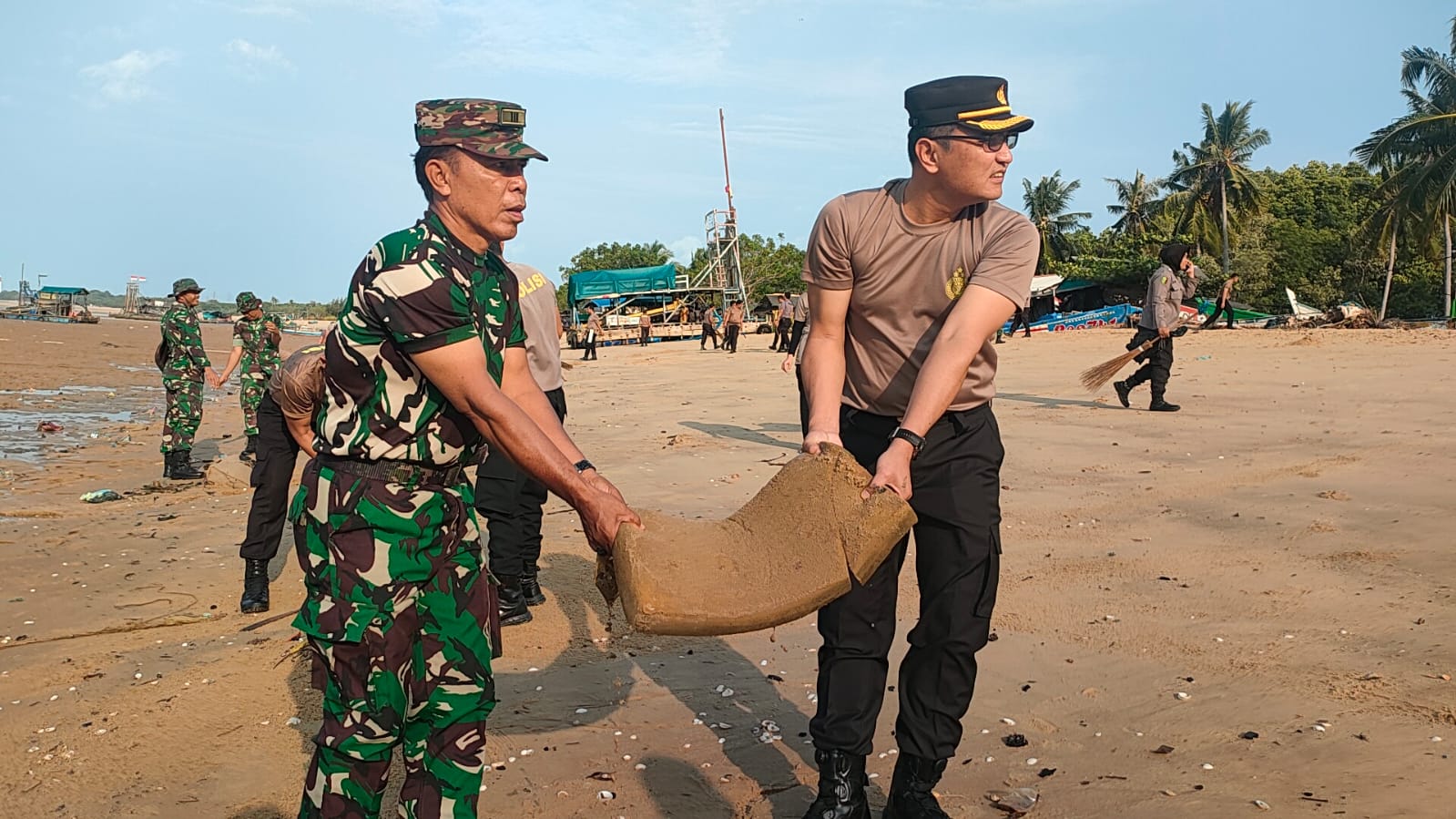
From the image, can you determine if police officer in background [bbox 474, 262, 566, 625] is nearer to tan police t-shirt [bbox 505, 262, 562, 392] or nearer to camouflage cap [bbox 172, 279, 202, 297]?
tan police t-shirt [bbox 505, 262, 562, 392]

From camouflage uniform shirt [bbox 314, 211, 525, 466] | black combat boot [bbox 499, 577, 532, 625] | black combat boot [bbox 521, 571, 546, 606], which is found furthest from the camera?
black combat boot [bbox 521, 571, 546, 606]

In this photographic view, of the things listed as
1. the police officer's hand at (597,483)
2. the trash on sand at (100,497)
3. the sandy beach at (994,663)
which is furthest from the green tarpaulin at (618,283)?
the police officer's hand at (597,483)

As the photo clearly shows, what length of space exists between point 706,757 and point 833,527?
54.1 inches

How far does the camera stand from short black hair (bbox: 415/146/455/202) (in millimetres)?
2695

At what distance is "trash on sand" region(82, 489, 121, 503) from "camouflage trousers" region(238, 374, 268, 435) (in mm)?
1416

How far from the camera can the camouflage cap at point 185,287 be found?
33.9ft

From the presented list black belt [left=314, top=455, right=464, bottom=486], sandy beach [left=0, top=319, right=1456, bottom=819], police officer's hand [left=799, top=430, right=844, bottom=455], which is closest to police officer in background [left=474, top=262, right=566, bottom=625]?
sandy beach [left=0, top=319, right=1456, bottom=819]

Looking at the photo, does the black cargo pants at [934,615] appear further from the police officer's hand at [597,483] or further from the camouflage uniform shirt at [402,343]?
the camouflage uniform shirt at [402,343]

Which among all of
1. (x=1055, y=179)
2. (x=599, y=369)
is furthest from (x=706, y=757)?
(x=1055, y=179)

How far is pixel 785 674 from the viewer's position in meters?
4.62

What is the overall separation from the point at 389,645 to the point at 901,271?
1.82m

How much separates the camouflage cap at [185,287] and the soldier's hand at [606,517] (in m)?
9.23

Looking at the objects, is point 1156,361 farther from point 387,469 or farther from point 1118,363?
point 387,469

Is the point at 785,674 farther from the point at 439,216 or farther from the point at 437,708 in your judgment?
the point at 439,216
